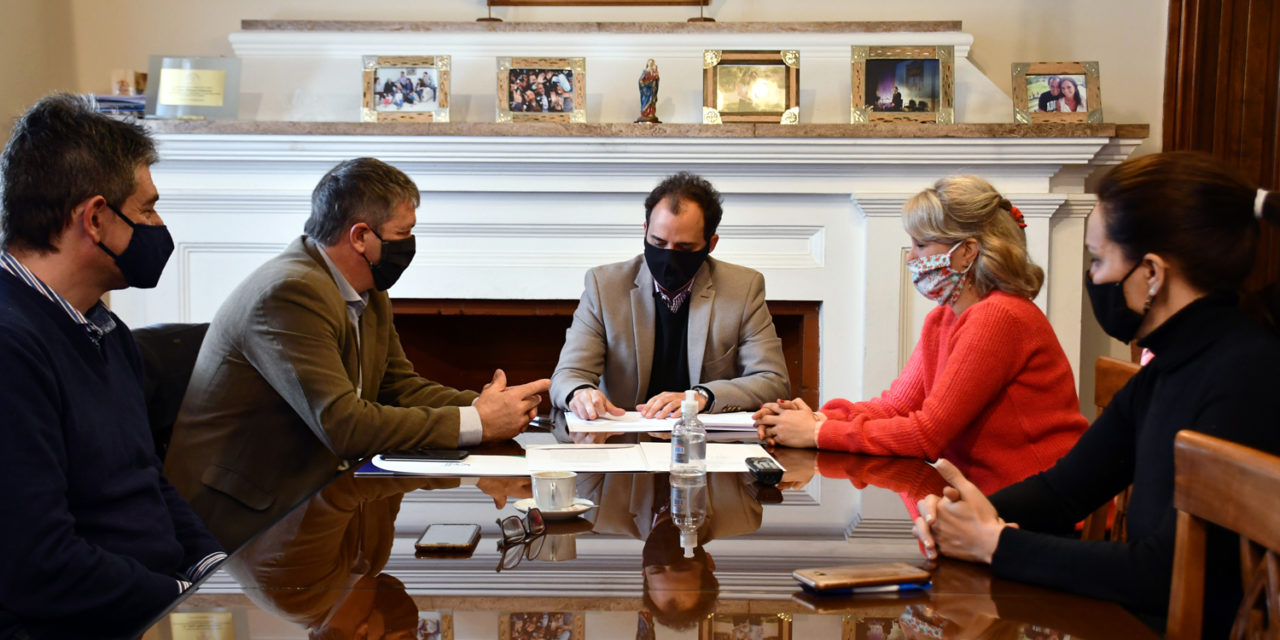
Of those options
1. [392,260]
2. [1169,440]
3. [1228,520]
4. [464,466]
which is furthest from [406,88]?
[1228,520]

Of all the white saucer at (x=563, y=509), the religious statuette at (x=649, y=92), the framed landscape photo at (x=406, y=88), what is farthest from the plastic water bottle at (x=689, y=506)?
the framed landscape photo at (x=406, y=88)

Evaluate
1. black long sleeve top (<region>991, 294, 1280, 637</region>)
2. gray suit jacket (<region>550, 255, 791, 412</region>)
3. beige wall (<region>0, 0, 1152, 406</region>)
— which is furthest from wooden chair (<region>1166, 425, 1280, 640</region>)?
beige wall (<region>0, 0, 1152, 406</region>)

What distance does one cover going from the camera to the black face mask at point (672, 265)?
243 centimetres

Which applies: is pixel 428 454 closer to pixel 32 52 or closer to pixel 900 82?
pixel 900 82

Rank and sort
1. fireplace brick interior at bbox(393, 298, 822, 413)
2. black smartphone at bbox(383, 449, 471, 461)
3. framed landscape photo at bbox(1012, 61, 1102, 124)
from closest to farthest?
1. black smartphone at bbox(383, 449, 471, 461)
2. framed landscape photo at bbox(1012, 61, 1102, 124)
3. fireplace brick interior at bbox(393, 298, 822, 413)

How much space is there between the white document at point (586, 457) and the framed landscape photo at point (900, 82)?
76.3 inches

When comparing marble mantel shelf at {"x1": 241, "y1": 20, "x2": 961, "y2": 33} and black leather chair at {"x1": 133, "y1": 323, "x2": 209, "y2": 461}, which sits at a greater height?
marble mantel shelf at {"x1": 241, "y1": 20, "x2": 961, "y2": 33}

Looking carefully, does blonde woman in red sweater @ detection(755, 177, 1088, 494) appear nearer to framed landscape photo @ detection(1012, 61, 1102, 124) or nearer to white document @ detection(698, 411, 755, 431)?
white document @ detection(698, 411, 755, 431)

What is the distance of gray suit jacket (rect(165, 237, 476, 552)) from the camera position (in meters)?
1.75

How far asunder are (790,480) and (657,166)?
6.08 feet

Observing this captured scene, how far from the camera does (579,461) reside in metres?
1.62

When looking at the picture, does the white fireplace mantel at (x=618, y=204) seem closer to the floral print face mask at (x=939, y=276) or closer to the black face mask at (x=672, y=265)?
the black face mask at (x=672, y=265)

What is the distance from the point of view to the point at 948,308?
78.1 inches

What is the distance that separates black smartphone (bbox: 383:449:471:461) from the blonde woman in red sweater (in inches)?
23.1
